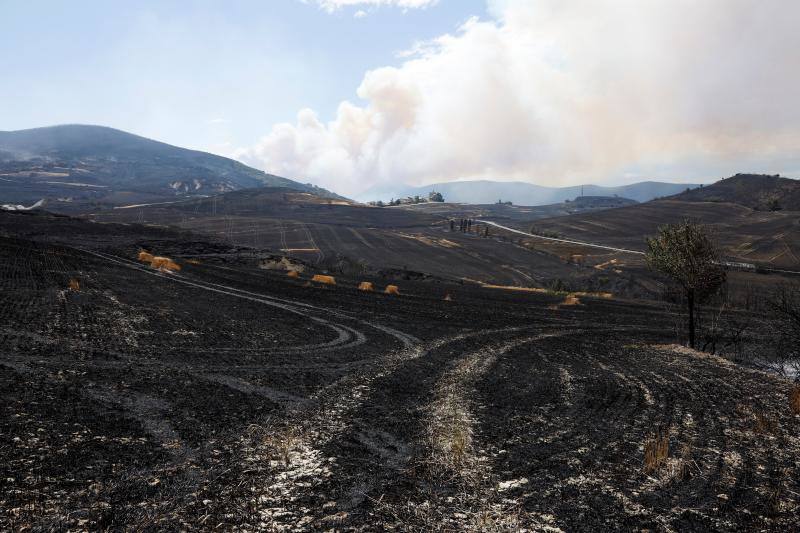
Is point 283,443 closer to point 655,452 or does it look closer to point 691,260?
point 655,452

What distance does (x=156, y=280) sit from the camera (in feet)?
123

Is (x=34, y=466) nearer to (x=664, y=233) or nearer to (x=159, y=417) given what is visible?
(x=159, y=417)

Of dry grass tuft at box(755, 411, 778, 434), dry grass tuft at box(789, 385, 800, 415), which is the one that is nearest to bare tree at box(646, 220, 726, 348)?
dry grass tuft at box(789, 385, 800, 415)

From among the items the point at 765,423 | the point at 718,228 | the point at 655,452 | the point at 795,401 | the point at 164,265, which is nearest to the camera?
the point at 655,452

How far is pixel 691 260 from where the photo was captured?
24.1 m

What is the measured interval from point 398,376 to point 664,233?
18.1m

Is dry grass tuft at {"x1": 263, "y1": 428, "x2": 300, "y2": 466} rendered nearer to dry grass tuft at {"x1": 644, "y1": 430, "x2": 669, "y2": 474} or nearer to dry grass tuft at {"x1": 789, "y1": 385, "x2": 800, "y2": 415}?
dry grass tuft at {"x1": 644, "y1": 430, "x2": 669, "y2": 474}

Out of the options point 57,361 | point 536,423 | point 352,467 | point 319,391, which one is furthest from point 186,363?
point 536,423

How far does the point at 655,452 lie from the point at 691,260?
18.1 metres

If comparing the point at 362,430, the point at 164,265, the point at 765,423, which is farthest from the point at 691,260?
the point at 164,265

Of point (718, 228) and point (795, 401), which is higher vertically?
point (718, 228)

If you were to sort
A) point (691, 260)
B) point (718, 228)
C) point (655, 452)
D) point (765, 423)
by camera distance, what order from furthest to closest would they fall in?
point (718, 228) → point (691, 260) → point (765, 423) → point (655, 452)

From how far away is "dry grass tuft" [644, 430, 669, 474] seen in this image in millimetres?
8946

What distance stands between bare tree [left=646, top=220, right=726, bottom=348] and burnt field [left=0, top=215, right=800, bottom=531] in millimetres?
3750
